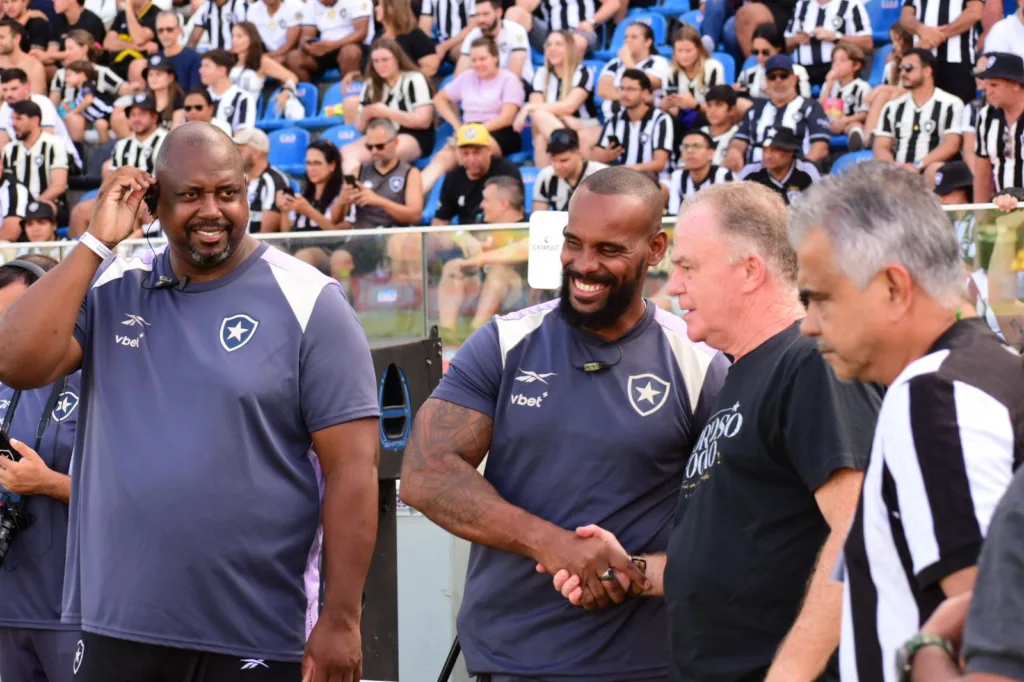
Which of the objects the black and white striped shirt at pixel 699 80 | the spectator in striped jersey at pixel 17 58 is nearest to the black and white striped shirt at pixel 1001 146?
the black and white striped shirt at pixel 699 80

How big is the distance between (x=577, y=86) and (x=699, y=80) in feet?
3.80

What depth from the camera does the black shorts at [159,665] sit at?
321cm

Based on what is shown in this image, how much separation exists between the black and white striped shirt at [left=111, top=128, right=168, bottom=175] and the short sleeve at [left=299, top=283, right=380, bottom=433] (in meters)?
10.5

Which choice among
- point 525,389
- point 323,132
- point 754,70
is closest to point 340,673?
point 525,389

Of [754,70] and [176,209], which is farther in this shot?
[754,70]

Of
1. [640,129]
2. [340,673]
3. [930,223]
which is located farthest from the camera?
[640,129]

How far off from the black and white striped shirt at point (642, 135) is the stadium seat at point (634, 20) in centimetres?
194

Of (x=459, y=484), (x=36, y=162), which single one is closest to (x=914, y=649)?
(x=459, y=484)

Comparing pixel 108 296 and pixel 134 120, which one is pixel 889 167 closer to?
pixel 108 296

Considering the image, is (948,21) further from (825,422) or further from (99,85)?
(825,422)

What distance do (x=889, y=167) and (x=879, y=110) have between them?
8.73m

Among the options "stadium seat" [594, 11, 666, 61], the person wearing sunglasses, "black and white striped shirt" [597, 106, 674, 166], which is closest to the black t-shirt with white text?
the person wearing sunglasses

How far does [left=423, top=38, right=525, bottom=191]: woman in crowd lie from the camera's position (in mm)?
12188

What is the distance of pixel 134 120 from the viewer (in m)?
13.5
